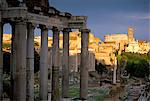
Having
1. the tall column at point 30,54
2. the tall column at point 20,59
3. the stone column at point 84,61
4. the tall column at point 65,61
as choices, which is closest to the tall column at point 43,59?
the tall column at point 30,54

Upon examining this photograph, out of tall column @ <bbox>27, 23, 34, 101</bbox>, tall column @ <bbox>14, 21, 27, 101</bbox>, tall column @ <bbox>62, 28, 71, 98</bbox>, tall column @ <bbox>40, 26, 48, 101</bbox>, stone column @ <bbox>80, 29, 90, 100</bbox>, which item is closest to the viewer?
tall column @ <bbox>14, 21, 27, 101</bbox>

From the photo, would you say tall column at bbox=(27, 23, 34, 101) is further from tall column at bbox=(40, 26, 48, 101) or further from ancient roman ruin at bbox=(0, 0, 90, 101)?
tall column at bbox=(40, 26, 48, 101)

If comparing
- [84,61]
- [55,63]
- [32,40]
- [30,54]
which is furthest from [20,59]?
[84,61]

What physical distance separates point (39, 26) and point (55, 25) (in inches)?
39.4

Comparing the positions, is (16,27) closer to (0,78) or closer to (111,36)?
(0,78)

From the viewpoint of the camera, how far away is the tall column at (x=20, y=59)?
13.2m

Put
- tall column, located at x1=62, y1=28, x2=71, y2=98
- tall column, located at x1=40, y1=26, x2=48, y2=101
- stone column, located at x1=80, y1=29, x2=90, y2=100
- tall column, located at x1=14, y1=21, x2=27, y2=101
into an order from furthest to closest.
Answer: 1. tall column, located at x1=62, y1=28, x2=71, y2=98
2. stone column, located at x1=80, y1=29, x2=90, y2=100
3. tall column, located at x1=40, y1=26, x2=48, y2=101
4. tall column, located at x1=14, y1=21, x2=27, y2=101

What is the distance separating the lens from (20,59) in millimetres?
13219

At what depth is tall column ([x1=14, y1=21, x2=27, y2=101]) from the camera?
43.2ft

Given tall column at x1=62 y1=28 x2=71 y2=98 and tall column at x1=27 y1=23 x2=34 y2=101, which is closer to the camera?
tall column at x1=27 y1=23 x2=34 y2=101

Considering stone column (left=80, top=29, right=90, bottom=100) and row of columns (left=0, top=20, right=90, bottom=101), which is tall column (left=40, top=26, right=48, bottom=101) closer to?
row of columns (left=0, top=20, right=90, bottom=101)

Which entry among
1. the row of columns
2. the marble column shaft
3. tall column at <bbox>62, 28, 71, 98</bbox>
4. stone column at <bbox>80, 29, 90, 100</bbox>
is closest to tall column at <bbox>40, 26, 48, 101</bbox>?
the row of columns

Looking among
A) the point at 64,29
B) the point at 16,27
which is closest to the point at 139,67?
the point at 64,29

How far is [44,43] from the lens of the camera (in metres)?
16.2
